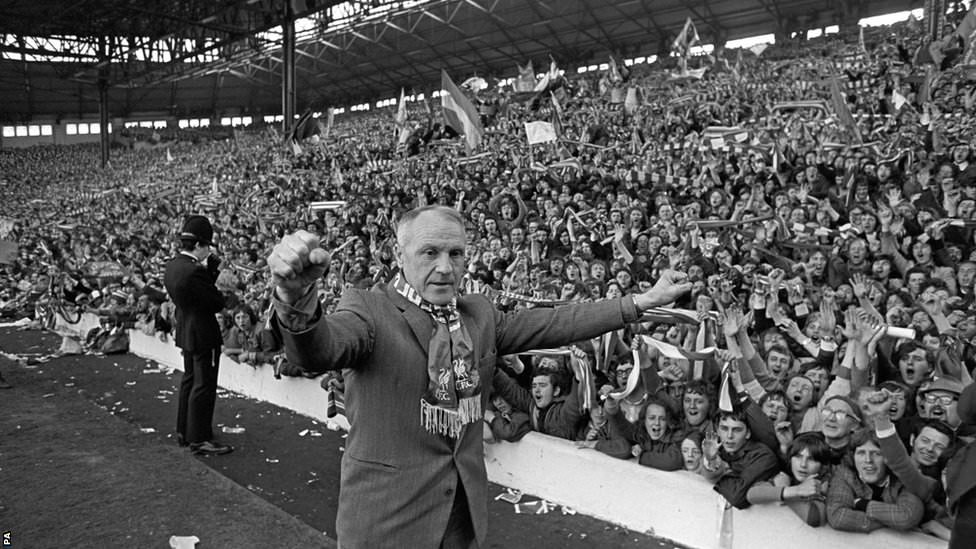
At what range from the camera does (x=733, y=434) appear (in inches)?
149

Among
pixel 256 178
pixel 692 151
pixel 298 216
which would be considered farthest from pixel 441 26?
pixel 692 151

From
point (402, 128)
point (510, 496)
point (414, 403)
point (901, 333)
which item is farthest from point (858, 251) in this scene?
point (402, 128)

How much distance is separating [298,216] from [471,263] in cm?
640

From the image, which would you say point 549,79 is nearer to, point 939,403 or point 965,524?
point 939,403

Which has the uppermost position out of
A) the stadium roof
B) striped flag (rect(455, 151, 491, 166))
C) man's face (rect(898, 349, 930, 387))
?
the stadium roof

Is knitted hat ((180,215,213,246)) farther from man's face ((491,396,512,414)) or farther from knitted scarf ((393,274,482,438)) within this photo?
knitted scarf ((393,274,482,438))

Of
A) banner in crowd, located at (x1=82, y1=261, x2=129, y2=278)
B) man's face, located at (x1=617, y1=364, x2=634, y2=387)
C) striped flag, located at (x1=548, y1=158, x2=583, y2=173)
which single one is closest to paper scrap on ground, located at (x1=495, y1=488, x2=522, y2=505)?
man's face, located at (x1=617, y1=364, x2=634, y2=387)

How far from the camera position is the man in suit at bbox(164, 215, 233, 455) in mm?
5414

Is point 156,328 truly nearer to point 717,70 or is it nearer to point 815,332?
point 815,332

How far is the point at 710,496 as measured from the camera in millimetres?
3922

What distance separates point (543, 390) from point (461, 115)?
8.49 metres

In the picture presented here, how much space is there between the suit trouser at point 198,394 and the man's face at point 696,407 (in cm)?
362

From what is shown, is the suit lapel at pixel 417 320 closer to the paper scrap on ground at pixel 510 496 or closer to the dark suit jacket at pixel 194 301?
the paper scrap on ground at pixel 510 496

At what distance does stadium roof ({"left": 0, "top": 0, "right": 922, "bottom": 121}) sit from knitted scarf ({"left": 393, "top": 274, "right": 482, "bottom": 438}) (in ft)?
79.3
